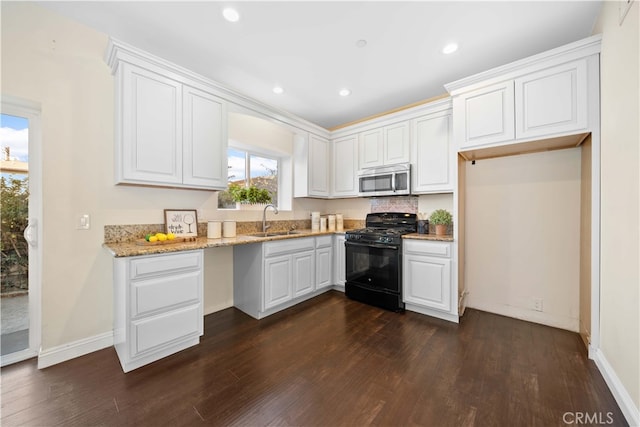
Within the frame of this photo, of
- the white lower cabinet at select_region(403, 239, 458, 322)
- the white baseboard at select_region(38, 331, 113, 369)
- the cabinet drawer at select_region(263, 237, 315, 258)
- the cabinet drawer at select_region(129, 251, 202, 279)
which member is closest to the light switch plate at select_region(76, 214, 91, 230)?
the cabinet drawer at select_region(129, 251, 202, 279)

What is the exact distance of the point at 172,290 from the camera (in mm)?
2059

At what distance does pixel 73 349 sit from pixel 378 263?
2.99 m

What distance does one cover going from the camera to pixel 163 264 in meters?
2.00

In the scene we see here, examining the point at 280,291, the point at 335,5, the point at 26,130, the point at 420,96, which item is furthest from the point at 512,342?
the point at 26,130

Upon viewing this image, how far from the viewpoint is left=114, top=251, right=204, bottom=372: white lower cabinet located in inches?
73.5

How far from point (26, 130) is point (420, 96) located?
3938 millimetres

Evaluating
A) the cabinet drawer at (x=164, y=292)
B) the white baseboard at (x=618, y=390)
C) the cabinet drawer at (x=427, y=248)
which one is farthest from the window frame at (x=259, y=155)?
the white baseboard at (x=618, y=390)

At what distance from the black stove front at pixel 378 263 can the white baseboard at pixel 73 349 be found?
2.59 metres

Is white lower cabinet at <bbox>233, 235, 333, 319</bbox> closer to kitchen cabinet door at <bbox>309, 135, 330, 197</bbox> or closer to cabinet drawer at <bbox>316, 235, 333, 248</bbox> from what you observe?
cabinet drawer at <bbox>316, 235, 333, 248</bbox>

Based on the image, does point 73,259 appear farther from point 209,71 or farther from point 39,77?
point 209,71

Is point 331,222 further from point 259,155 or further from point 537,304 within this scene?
point 537,304

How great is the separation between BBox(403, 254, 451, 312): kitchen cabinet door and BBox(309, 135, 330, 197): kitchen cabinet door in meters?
1.66

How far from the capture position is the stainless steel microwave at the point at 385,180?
3273 millimetres

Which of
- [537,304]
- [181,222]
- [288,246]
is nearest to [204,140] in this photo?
[181,222]
